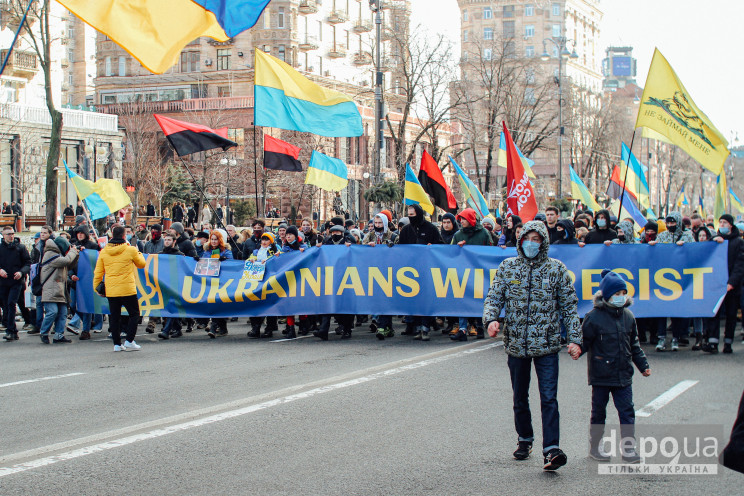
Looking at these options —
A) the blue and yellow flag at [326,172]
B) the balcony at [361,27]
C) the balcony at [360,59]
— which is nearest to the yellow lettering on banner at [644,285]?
the blue and yellow flag at [326,172]

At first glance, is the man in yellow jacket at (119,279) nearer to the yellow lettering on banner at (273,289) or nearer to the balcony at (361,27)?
the yellow lettering on banner at (273,289)

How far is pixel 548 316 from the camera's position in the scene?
21.2 ft

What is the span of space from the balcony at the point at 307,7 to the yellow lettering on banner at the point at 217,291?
192 ft

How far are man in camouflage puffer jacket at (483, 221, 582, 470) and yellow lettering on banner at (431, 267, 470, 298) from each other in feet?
23.1

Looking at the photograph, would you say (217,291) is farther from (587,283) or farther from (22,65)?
(22,65)

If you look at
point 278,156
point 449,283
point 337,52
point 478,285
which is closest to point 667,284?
point 478,285

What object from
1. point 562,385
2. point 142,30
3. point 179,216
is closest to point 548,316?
point 562,385

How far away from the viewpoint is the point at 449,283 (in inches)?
539

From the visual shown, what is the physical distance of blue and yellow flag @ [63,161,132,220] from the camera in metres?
17.3

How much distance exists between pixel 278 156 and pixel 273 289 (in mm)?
→ 4056

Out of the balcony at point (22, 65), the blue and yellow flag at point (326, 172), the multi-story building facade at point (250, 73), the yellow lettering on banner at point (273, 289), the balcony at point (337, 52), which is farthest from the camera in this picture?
the balcony at point (337, 52)

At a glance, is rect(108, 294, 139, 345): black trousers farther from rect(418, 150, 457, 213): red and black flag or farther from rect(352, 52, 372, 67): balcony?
rect(352, 52, 372, 67): balcony

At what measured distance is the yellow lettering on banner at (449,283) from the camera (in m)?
13.6

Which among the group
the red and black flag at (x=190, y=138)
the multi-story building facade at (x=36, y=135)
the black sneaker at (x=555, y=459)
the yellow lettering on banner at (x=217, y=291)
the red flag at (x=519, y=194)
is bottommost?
the black sneaker at (x=555, y=459)
